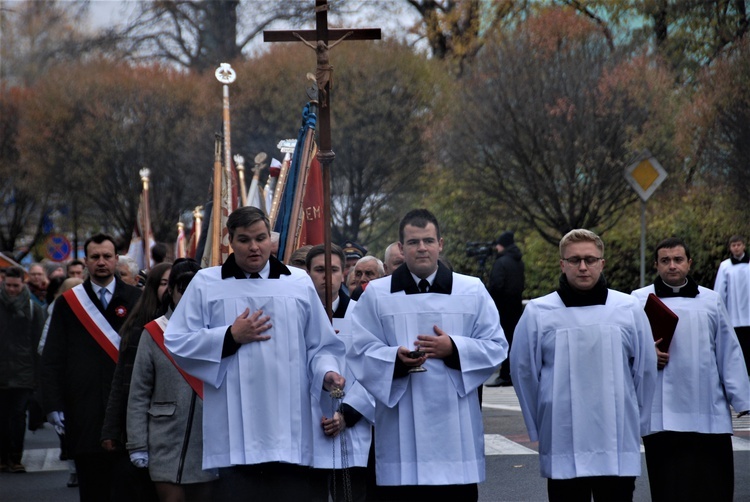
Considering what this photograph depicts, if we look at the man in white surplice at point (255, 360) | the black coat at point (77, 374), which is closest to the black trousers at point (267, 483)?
the man in white surplice at point (255, 360)

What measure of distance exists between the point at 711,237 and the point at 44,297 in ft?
39.3

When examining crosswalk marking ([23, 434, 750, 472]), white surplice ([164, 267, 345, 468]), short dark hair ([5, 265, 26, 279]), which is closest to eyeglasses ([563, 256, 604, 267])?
white surplice ([164, 267, 345, 468])

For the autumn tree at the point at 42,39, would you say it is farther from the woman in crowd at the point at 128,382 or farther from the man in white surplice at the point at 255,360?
the man in white surplice at the point at 255,360

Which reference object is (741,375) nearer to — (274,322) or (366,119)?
(274,322)

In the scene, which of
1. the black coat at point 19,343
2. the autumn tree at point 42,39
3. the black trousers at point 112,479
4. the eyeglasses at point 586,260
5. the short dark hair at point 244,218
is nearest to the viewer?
the short dark hair at point 244,218

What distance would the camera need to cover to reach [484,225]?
1102 inches

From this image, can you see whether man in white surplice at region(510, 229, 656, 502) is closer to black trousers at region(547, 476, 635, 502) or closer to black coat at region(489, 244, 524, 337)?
black trousers at region(547, 476, 635, 502)

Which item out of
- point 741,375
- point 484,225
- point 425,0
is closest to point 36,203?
point 425,0

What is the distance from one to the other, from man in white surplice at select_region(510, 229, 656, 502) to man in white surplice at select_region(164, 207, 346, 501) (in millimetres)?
1131

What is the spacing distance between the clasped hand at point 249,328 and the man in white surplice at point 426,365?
61 cm

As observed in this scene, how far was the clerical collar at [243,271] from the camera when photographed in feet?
19.6


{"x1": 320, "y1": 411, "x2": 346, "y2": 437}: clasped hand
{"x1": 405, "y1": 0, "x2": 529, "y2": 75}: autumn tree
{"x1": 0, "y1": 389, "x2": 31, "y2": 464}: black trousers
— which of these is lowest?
{"x1": 0, "y1": 389, "x2": 31, "y2": 464}: black trousers

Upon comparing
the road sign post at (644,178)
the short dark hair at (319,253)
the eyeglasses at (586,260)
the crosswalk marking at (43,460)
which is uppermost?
the road sign post at (644,178)

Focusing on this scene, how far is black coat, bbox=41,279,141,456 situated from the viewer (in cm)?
755
